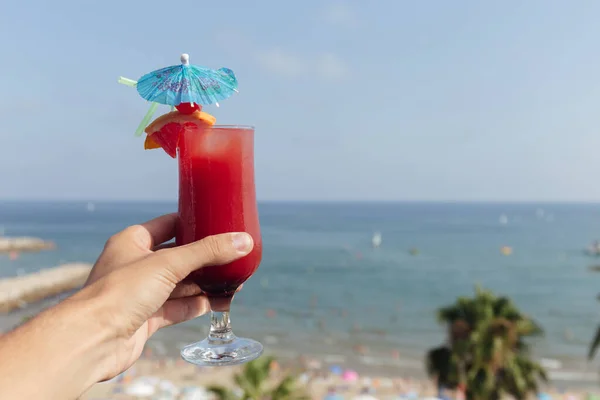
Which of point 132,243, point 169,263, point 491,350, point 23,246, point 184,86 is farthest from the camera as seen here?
point 23,246

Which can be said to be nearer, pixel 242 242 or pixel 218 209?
pixel 242 242

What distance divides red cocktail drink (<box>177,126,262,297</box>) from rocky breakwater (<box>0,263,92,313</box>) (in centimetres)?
3321

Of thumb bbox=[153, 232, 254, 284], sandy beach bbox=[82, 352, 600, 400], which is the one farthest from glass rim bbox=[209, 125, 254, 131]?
sandy beach bbox=[82, 352, 600, 400]

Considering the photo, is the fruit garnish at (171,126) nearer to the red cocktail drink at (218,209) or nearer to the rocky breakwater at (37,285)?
the red cocktail drink at (218,209)

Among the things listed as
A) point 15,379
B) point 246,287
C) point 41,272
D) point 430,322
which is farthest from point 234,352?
point 41,272

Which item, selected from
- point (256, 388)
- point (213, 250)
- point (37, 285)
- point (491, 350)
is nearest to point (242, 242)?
point (213, 250)

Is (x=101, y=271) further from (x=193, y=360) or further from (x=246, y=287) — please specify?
(x=246, y=287)

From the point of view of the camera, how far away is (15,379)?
1.60m

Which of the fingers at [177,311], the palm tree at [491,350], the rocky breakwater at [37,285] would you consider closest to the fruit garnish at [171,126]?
the fingers at [177,311]

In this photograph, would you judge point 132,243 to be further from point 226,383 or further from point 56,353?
point 226,383

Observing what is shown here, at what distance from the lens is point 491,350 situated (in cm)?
1295

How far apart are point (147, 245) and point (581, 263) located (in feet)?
205

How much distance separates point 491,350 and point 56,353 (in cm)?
1294

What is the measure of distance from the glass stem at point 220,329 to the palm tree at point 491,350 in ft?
39.1
